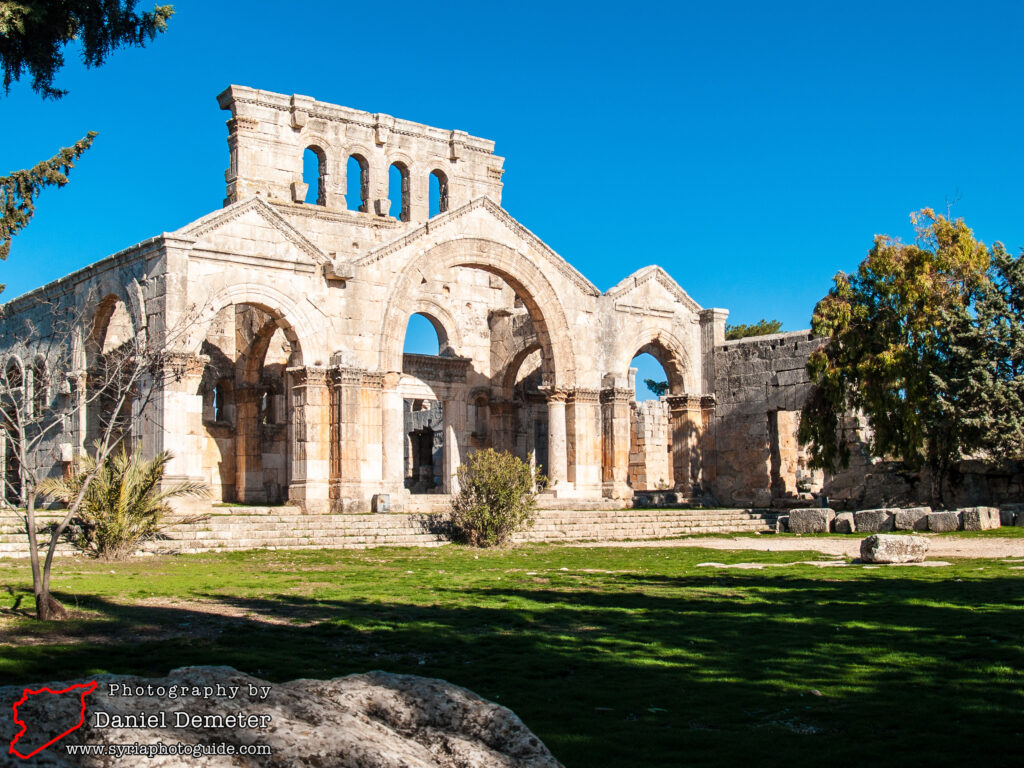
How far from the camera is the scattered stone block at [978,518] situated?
809 inches

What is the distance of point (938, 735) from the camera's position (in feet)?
17.7

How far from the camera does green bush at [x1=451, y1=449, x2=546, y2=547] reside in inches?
763

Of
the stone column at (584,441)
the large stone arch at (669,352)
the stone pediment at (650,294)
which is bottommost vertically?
the stone column at (584,441)

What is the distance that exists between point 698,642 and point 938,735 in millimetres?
3061

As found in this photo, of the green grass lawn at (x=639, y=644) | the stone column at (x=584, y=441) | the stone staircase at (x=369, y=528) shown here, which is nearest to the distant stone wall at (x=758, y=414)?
the stone staircase at (x=369, y=528)

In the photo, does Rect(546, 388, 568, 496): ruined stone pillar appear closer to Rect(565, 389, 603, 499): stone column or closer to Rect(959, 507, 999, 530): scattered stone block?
Rect(565, 389, 603, 499): stone column

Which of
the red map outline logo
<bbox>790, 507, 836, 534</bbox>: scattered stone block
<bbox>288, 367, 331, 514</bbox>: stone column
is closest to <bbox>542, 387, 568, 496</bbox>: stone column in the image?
<bbox>288, 367, 331, 514</bbox>: stone column

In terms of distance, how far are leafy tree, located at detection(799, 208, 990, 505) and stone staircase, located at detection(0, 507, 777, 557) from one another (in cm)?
343

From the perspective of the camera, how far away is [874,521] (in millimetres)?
21766

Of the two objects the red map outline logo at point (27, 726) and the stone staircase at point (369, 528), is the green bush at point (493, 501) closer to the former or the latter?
the stone staircase at point (369, 528)

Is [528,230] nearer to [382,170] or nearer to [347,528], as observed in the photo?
[382,170]

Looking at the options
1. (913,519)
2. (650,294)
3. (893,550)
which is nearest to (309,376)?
(650,294)

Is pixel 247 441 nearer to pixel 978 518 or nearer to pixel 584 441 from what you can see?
pixel 584 441

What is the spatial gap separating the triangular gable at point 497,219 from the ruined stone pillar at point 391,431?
9.67ft
